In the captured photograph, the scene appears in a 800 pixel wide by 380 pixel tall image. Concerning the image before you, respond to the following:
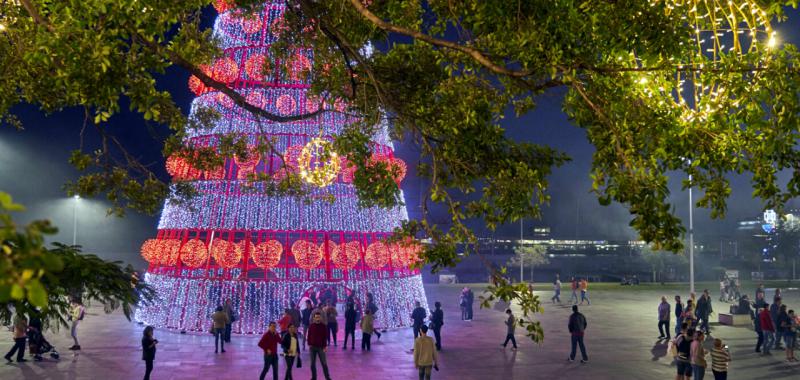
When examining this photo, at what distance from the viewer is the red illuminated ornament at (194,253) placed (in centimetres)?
2519

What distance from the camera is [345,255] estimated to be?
25.8 metres

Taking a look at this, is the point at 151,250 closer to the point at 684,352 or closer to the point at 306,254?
the point at 306,254

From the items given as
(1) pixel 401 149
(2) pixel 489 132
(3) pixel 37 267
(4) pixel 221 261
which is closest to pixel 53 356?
(4) pixel 221 261

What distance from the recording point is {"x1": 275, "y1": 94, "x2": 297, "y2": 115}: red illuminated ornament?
26.5 meters

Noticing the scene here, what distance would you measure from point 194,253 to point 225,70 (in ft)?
22.4

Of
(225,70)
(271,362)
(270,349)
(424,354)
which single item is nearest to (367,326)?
(271,362)

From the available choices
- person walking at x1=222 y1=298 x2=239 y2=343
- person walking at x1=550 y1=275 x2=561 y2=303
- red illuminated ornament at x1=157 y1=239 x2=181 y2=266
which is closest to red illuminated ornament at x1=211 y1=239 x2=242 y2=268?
person walking at x1=222 y1=298 x2=239 y2=343

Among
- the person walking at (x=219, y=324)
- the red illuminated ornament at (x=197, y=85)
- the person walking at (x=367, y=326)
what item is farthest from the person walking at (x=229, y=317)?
the red illuminated ornament at (x=197, y=85)

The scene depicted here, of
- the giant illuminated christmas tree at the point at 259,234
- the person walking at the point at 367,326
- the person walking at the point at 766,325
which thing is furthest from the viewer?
the giant illuminated christmas tree at the point at 259,234

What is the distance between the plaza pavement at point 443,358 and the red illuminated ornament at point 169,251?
2694 mm

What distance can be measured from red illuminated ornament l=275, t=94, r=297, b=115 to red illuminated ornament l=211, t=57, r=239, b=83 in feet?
6.09

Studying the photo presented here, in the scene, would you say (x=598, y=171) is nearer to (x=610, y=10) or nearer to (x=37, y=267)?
(x=610, y=10)

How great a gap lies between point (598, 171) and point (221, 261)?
18.9 metres

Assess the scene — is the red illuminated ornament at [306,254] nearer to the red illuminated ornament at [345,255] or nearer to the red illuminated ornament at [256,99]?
the red illuminated ornament at [345,255]
